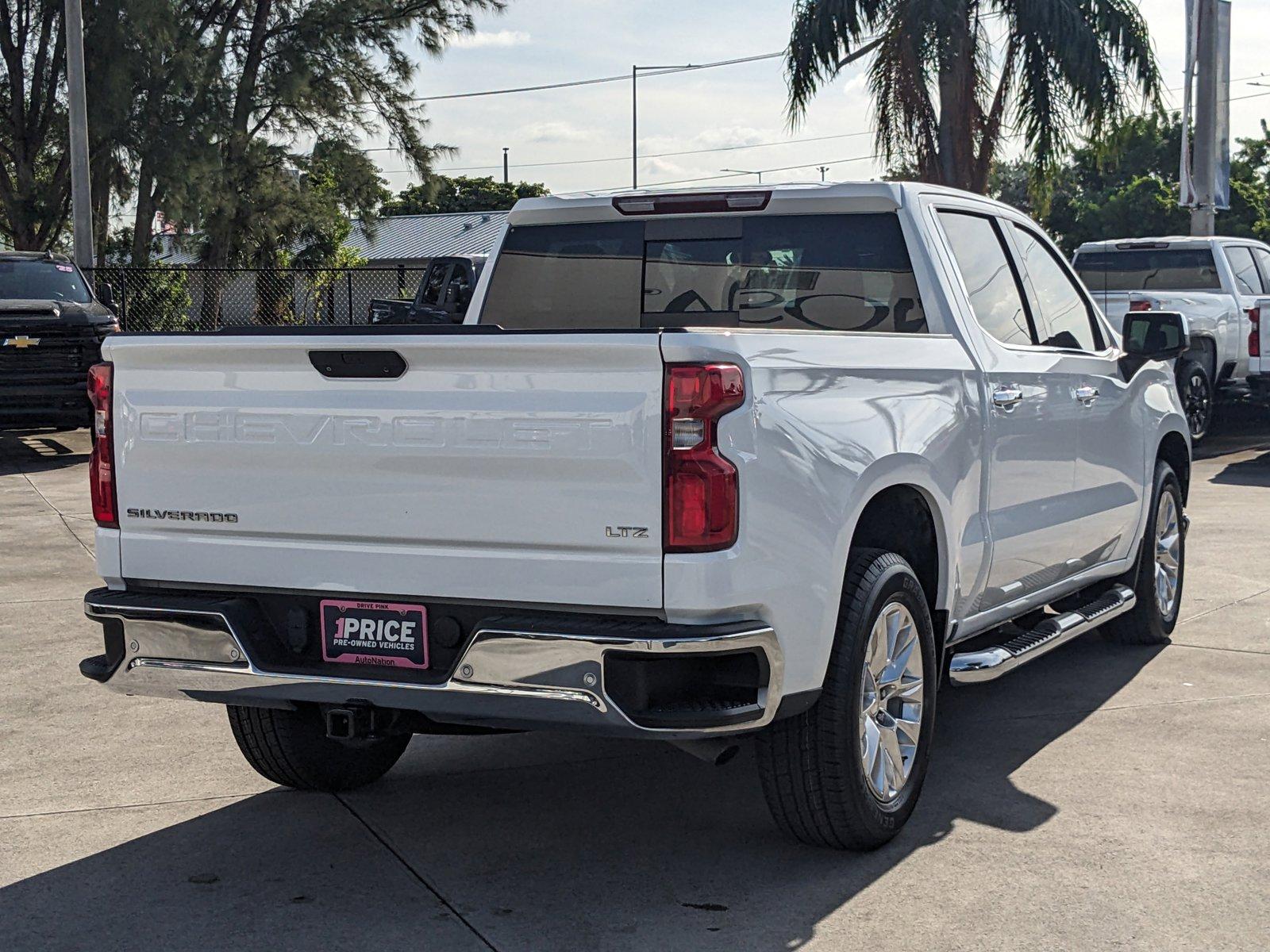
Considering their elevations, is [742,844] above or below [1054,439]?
below

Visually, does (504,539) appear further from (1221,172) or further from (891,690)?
(1221,172)

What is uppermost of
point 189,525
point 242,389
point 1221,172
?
point 1221,172

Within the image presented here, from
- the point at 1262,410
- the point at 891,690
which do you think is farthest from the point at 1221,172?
the point at 891,690

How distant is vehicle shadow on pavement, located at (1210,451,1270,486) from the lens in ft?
45.2

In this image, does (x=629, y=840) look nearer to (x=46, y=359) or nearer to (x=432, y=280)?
(x=432, y=280)

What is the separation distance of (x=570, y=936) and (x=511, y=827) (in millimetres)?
939

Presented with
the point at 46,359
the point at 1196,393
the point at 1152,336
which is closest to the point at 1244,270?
the point at 1196,393

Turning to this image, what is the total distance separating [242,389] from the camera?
4.40m

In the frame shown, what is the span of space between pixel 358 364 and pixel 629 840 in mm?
1681

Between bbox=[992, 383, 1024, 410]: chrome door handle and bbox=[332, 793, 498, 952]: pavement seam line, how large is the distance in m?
2.43

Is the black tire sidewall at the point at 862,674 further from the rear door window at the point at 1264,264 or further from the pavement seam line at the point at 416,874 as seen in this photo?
the rear door window at the point at 1264,264

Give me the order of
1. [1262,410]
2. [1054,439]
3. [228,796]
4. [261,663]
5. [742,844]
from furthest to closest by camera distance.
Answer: [1262,410] < [1054,439] < [228,796] < [742,844] < [261,663]

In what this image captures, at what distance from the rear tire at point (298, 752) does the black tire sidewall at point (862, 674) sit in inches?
61.2

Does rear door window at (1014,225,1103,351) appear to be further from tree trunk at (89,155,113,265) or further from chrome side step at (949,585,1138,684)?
tree trunk at (89,155,113,265)
